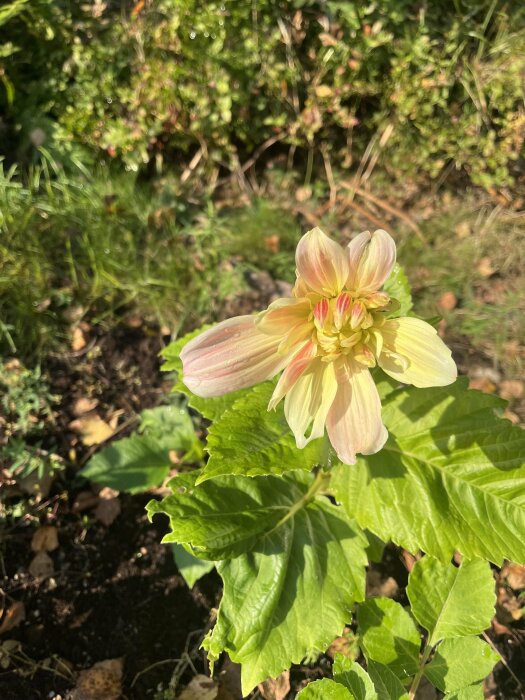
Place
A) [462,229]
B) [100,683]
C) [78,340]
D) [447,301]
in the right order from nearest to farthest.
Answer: [100,683], [78,340], [447,301], [462,229]

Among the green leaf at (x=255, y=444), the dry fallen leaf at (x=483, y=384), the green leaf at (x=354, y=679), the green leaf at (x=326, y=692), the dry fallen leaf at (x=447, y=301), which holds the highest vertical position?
the green leaf at (x=255, y=444)

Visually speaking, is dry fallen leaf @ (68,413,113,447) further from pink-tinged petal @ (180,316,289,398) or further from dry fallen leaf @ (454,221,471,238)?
dry fallen leaf @ (454,221,471,238)

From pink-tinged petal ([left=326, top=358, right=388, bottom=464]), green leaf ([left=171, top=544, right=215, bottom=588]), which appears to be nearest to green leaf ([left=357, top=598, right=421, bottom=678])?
green leaf ([left=171, top=544, right=215, bottom=588])

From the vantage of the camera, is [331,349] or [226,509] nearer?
[331,349]

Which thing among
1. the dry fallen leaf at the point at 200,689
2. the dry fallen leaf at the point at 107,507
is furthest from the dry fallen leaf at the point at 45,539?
the dry fallen leaf at the point at 200,689

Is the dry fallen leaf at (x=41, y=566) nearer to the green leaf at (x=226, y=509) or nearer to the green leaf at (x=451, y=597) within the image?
the green leaf at (x=226, y=509)

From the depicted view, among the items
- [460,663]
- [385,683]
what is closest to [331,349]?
[385,683]

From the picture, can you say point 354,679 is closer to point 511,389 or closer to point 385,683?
point 385,683
